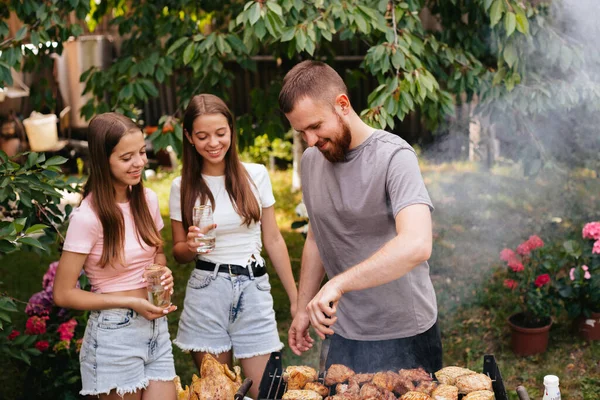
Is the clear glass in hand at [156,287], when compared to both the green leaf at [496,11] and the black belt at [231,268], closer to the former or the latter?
the black belt at [231,268]

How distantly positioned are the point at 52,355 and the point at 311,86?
2.58 meters

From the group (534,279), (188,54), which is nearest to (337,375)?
(188,54)

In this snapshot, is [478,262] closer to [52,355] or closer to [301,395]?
[52,355]

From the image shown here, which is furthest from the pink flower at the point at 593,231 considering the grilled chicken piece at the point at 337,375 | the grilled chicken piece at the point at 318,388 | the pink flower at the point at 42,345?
the pink flower at the point at 42,345

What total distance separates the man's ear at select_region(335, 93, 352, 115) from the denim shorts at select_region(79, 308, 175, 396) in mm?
1339

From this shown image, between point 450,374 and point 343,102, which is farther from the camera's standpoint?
point 450,374

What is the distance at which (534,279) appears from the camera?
5207 millimetres

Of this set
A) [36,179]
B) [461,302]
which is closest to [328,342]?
[36,179]

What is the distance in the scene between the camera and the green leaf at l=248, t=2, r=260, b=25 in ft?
12.5

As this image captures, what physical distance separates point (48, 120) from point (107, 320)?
7.42 m

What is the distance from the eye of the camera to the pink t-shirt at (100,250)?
9.82 feet

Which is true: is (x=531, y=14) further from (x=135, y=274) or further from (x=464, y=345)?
(x=135, y=274)

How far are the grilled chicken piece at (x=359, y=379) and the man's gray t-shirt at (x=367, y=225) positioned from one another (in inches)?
9.2

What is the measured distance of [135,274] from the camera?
124 inches
